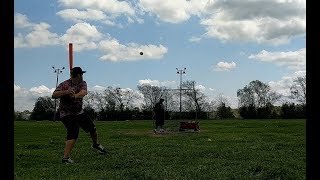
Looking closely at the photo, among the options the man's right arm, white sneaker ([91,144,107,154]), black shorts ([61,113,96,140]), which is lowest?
white sneaker ([91,144,107,154])

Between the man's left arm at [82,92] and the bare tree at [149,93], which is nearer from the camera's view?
the man's left arm at [82,92]

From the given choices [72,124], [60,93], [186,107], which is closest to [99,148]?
[72,124]

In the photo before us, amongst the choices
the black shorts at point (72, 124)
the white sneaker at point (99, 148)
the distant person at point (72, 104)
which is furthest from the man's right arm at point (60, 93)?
the white sneaker at point (99, 148)

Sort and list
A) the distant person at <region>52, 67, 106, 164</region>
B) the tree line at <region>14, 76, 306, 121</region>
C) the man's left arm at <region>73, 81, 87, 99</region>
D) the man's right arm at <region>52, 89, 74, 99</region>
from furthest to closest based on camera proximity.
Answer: the tree line at <region>14, 76, 306, 121</region>
the distant person at <region>52, 67, 106, 164</region>
the man's left arm at <region>73, 81, 87, 99</region>
the man's right arm at <region>52, 89, 74, 99</region>

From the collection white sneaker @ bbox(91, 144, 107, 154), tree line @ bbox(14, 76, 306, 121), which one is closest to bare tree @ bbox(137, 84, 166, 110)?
tree line @ bbox(14, 76, 306, 121)

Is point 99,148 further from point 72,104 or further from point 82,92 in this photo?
point 82,92

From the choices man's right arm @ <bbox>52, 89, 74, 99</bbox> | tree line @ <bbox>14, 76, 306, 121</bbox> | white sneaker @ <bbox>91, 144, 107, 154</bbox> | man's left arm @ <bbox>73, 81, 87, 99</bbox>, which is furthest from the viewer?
tree line @ <bbox>14, 76, 306, 121</bbox>

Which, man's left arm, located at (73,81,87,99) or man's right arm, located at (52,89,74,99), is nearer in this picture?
man's right arm, located at (52,89,74,99)

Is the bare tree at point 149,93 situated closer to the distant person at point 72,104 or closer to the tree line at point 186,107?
the tree line at point 186,107

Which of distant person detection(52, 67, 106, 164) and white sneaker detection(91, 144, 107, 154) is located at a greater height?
distant person detection(52, 67, 106, 164)

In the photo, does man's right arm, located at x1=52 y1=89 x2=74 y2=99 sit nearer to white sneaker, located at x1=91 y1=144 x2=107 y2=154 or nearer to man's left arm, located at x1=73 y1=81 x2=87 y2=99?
man's left arm, located at x1=73 y1=81 x2=87 y2=99
